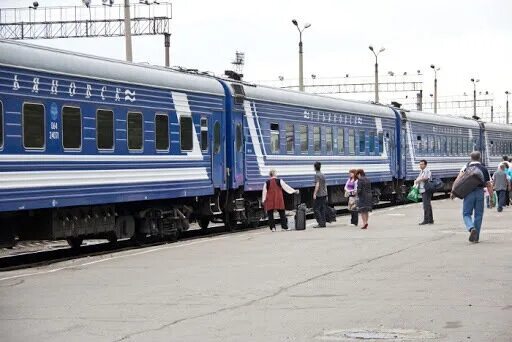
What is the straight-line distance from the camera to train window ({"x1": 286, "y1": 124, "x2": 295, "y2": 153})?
1253 inches

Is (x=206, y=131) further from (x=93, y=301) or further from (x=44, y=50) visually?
(x=93, y=301)

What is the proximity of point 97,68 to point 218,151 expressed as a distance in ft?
20.4

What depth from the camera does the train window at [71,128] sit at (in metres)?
20.1

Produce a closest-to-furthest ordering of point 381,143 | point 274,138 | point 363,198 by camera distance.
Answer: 1. point 363,198
2. point 274,138
3. point 381,143

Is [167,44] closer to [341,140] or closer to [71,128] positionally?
[341,140]

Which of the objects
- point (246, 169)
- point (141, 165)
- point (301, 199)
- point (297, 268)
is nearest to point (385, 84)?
point (301, 199)

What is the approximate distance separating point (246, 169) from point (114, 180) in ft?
23.8

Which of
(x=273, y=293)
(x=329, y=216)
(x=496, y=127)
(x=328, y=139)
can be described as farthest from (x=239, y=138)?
(x=496, y=127)

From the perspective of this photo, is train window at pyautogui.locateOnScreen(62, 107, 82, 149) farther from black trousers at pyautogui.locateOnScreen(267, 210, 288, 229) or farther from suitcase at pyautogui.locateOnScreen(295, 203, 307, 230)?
black trousers at pyautogui.locateOnScreen(267, 210, 288, 229)

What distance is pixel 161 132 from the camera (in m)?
24.0

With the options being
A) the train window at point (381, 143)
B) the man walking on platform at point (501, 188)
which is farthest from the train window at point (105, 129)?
the train window at point (381, 143)

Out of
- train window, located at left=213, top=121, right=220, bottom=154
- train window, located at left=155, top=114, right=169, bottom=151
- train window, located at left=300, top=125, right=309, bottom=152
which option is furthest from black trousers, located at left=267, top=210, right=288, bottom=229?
train window, located at left=300, top=125, right=309, bottom=152

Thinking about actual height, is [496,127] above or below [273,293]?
above

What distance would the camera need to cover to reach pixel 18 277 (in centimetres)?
1655
